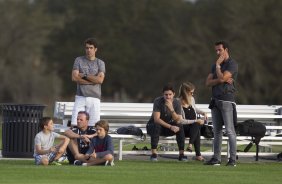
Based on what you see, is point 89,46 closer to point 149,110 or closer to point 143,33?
point 149,110

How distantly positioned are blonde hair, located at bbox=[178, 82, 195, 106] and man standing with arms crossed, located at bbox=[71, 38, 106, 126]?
1639 mm

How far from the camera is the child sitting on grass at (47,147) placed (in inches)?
672

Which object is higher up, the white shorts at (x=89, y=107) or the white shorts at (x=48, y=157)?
the white shorts at (x=89, y=107)

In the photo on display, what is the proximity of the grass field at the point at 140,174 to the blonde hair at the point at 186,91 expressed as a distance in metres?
1.89

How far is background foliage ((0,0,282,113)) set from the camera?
6444 centimetres

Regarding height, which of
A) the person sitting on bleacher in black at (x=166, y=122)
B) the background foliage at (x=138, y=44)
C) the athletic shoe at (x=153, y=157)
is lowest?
the athletic shoe at (x=153, y=157)

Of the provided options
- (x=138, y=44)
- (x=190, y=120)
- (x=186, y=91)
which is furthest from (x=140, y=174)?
(x=138, y=44)

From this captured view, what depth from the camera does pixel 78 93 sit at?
18.5 m

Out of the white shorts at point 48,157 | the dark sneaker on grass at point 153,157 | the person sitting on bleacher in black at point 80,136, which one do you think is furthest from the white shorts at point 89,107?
the white shorts at point 48,157

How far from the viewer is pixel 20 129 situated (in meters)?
19.1

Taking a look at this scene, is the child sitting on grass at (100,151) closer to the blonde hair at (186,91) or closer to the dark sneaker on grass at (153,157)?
the dark sneaker on grass at (153,157)

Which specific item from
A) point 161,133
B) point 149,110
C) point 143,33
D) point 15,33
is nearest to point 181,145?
point 161,133

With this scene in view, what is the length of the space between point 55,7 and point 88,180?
219 ft

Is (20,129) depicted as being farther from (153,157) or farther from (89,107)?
(153,157)
